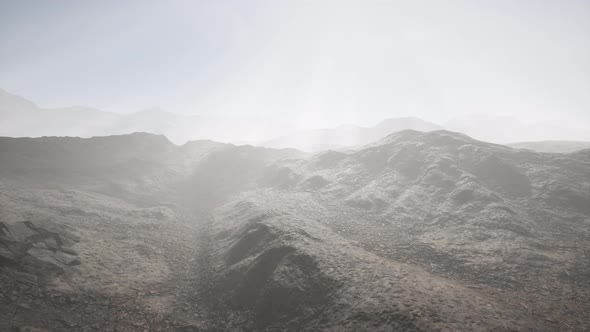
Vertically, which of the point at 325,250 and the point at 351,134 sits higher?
the point at 351,134

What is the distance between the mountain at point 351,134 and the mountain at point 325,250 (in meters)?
103

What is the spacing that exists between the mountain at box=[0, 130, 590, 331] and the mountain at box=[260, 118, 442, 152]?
339 feet

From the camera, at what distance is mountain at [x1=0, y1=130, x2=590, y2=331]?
12070 mm

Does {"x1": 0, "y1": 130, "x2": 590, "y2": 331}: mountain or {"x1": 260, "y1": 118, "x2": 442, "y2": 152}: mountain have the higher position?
{"x1": 260, "y1": 118, "x2": 442, "y2": 152}: mountain

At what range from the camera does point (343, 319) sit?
11.6m

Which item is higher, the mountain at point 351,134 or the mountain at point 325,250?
the mountain at point 351,134

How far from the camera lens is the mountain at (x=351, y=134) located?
148625 mm

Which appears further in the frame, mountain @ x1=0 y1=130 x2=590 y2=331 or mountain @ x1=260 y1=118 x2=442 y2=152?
mountain @ x1=260 y1=118 x2=442 y2=152

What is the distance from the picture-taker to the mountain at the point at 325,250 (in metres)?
12.1

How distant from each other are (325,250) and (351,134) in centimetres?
14860

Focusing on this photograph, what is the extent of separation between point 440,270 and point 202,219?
96.4ft

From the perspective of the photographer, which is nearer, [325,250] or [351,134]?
[325,250]

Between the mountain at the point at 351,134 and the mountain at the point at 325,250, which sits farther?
the mountain at the point at 351,134

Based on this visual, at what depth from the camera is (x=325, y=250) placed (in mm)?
17766
